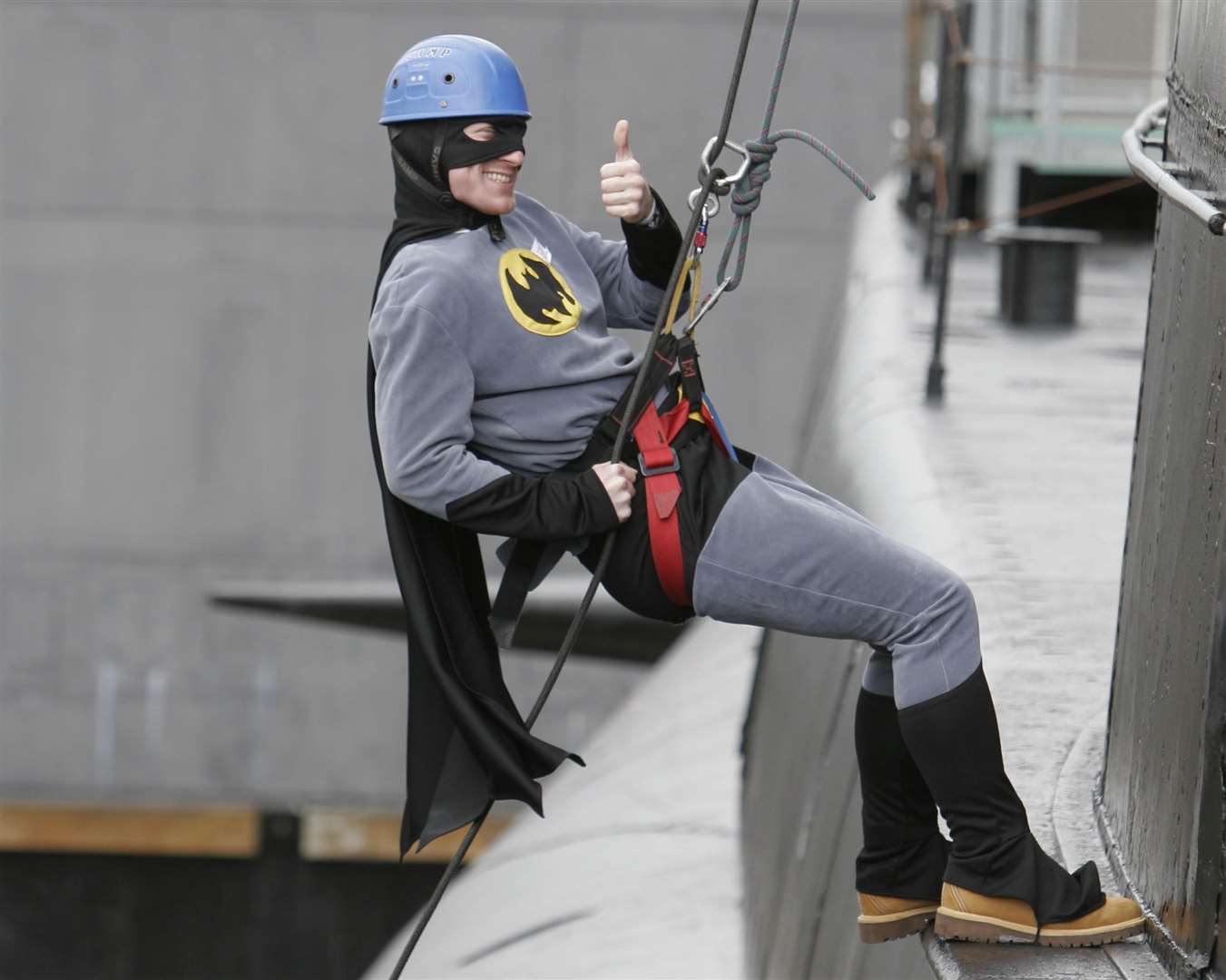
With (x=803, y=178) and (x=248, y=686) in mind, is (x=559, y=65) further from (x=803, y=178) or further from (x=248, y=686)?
(x=248, y=686)

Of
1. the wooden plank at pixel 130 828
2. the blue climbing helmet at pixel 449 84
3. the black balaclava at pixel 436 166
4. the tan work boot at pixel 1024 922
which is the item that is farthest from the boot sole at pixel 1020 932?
the wooden plank at pixel 130 828

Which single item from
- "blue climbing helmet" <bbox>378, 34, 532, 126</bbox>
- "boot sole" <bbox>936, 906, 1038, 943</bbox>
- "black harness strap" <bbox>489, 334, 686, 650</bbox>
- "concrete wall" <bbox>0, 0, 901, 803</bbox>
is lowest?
"concrete wall" <bbox>0, 0, 901, 803</bbox>

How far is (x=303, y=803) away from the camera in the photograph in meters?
14.9

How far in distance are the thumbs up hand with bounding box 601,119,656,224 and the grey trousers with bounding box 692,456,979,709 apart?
0.54 meters

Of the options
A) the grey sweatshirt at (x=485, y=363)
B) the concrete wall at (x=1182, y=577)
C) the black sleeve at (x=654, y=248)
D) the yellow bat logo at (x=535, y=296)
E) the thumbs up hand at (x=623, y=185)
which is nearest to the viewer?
the concrete wall at (x=1182, y=577)

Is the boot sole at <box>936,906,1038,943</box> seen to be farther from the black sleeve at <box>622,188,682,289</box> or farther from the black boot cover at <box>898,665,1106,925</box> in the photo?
the black sleeve at <box>622,188,682,289</box>

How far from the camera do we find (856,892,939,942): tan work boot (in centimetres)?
311

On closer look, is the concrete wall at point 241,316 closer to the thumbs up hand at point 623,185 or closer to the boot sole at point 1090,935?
the thumbs up hand at point 623,185

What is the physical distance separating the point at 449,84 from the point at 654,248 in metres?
0.49

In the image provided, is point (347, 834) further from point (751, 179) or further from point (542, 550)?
point (751, 179)

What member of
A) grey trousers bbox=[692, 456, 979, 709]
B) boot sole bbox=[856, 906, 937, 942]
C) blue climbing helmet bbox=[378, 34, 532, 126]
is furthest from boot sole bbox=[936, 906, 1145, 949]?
blue climbing helmet bbox=[378, 34, 532, 126]

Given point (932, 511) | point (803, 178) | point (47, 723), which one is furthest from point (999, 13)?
point (47, 723)

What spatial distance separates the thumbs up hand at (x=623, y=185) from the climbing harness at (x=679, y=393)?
0.38 ft

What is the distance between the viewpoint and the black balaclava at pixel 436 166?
2947 mm
